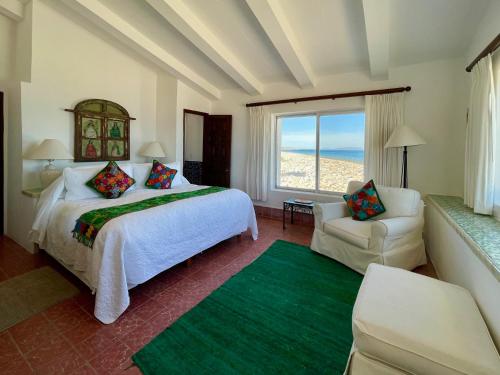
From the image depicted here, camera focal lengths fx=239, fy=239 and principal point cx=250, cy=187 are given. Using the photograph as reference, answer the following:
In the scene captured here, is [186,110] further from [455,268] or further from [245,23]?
[455,268]

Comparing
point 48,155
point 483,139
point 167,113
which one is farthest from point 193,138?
point 483,139

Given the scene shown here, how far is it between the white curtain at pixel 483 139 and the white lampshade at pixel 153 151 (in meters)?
4.14

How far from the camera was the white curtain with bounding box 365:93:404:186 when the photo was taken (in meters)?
3.41

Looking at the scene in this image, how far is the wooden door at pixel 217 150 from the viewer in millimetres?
4895

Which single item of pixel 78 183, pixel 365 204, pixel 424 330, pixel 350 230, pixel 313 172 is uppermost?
pixel 313 172

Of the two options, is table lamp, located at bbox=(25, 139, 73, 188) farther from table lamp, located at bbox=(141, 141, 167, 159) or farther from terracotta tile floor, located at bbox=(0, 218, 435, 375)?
table lamp, located at bbox=(141, 141, 167, 159)

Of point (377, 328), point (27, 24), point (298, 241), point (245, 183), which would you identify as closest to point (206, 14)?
point (27, 24)

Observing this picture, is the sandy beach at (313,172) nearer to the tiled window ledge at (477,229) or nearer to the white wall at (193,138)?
the tiled window ledge at (477,229)

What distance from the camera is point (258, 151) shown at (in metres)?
4.63

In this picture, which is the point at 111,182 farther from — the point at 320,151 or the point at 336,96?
the point at 336,96

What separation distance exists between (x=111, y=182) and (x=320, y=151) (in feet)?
10.9

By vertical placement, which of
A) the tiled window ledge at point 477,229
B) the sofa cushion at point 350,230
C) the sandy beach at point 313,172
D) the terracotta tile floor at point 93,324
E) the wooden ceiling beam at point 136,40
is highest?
the wooden ceiling beam at point 136,40

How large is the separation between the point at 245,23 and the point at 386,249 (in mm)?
3067

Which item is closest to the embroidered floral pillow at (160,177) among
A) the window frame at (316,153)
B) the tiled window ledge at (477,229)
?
the window frame at (316,153)
